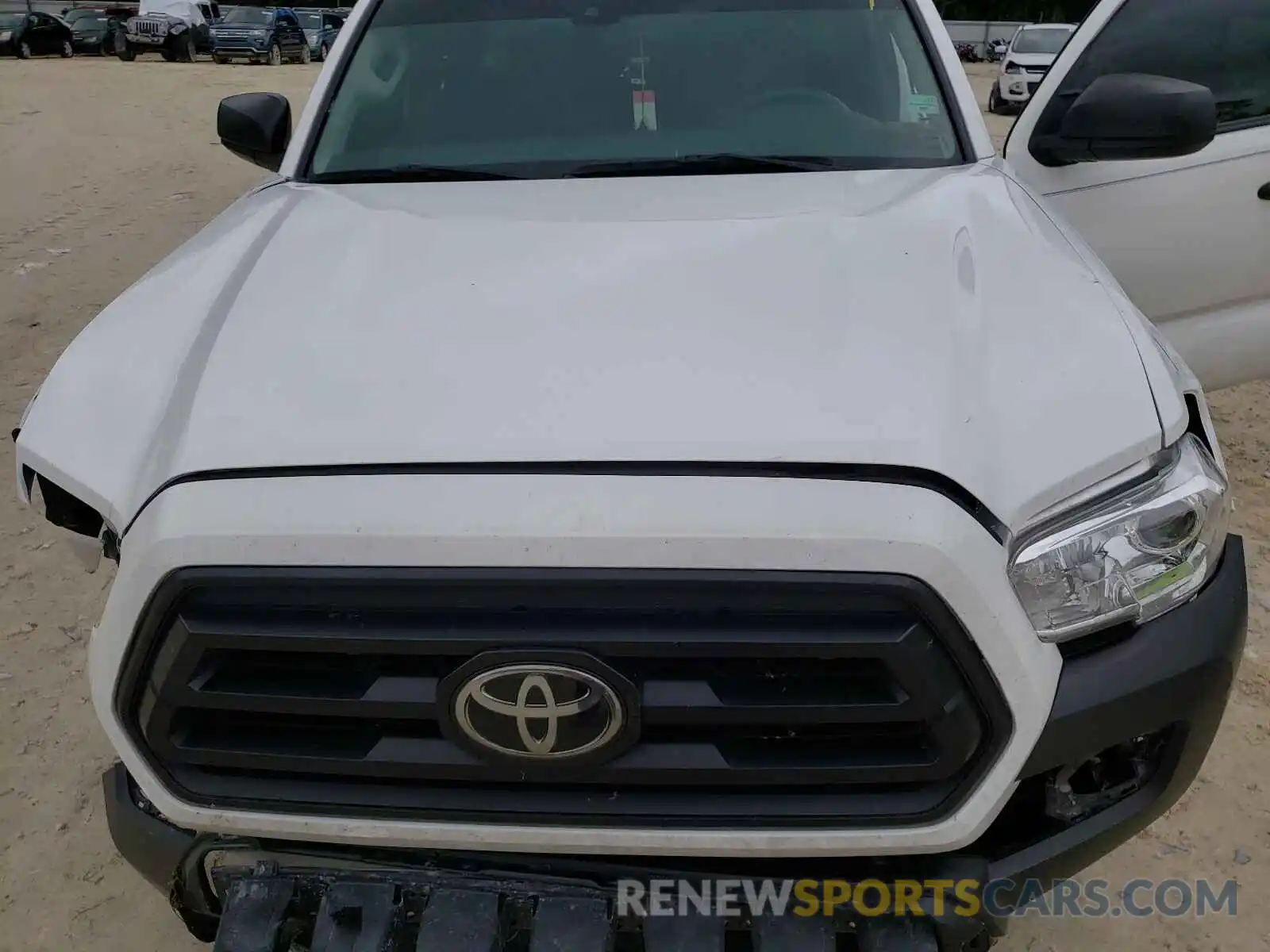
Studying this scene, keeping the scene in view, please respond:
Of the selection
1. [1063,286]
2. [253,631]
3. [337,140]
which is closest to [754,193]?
[1063,286]

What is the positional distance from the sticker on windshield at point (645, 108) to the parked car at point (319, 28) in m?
26.7

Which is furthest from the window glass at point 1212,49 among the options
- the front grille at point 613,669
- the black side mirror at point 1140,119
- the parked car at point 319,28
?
the parked car at point 319,28

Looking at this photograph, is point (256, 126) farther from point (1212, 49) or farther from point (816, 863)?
point (1212, 49)

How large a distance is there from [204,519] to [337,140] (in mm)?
1513

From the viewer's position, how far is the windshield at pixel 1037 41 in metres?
16.3

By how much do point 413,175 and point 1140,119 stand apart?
166 cm

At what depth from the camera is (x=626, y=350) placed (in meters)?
1.49

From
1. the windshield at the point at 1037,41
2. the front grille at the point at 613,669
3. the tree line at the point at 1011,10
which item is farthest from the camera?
the tree line at the point at 1011,10

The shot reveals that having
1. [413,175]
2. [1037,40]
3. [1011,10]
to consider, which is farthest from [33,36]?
[1011,10]

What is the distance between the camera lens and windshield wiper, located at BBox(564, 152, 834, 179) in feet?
7.40

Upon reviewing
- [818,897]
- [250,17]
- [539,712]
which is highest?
[539,712]

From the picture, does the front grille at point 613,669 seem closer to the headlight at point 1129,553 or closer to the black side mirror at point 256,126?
the headlight at point 1129,553

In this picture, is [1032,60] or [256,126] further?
[1032,60]

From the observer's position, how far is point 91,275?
21.7 feet
